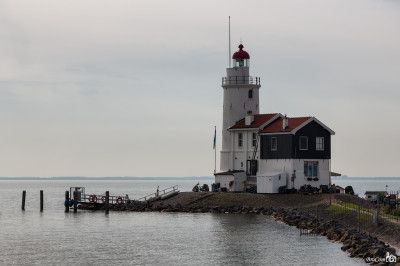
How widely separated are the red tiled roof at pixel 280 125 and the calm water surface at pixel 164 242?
9388mm

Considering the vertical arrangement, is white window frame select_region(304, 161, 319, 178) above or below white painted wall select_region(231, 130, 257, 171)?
below

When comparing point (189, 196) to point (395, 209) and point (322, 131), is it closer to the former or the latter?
point (322, 131)

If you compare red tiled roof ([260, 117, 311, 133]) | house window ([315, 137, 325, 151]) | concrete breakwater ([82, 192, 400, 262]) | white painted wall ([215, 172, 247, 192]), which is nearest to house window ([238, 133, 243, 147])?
white painted wall ([215, 172, 247, 192])

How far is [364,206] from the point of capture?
2662 inches

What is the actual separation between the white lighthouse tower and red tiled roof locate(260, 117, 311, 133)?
460 cm

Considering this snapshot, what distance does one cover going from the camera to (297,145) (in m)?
76.9

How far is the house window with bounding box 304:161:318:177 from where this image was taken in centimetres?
7750

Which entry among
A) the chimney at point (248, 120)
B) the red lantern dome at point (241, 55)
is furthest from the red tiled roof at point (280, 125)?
the red lantern dome at point (241, 55)

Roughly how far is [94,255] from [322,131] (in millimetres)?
34170

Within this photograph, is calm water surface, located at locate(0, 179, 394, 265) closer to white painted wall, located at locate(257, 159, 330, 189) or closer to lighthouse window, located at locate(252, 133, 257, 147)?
white painted wall, located at locate(257, 159, 330, 189)

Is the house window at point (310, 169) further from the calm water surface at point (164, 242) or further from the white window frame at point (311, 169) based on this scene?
the calm water surface at point (164, 242)

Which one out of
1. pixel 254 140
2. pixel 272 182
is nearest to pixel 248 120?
pixel 254 140

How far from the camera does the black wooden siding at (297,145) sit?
7662 cm

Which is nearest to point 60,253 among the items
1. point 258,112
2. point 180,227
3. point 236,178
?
point 180,227
